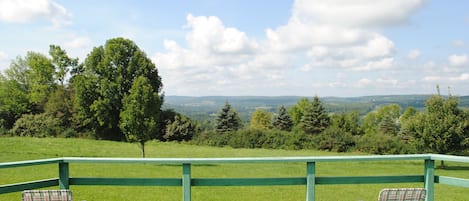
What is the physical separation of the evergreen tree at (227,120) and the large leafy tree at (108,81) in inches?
372

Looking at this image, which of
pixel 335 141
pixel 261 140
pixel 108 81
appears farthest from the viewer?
pixel 108 81

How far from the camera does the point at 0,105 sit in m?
39.9

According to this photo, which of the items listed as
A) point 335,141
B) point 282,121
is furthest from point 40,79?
point 335,141

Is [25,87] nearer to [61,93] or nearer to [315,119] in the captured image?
[61,93]

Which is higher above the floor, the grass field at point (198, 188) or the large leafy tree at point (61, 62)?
the large leafy tree at point (61, 62)

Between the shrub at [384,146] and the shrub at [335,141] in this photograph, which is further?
the shrub at [335,141]

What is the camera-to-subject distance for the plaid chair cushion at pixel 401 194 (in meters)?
3.39

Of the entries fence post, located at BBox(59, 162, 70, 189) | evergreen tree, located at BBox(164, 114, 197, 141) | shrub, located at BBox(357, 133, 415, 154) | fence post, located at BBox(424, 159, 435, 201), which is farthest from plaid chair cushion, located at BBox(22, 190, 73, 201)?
evergreen tree, located at BBox(164, 114, 197, 141)

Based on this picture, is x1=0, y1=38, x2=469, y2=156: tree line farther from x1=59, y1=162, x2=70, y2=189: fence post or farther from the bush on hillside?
x1=59, y1=162, x2=70, y2=189: fence post

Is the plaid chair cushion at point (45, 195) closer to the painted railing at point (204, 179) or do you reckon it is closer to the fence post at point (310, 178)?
the painted railing at point (204, 179)

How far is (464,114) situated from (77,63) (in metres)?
37.5

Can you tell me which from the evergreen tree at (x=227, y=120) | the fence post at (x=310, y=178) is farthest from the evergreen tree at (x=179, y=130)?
the fence post at (x=310, y=178)

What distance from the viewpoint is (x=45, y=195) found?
329 centimetres

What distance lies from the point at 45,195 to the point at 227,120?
1669 inches
